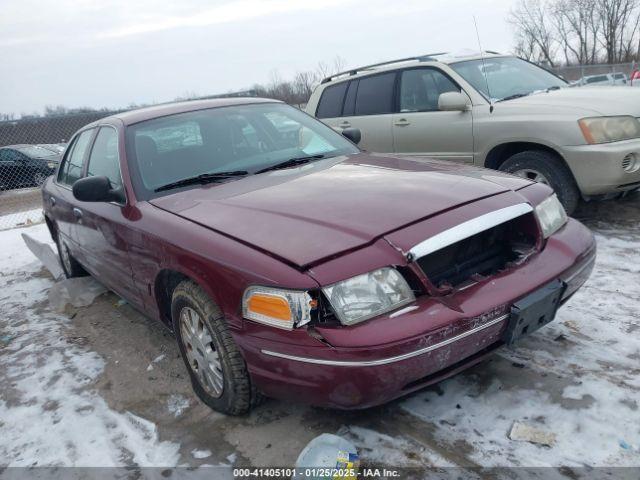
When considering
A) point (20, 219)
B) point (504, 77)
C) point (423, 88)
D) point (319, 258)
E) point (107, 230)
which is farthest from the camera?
point (20, 219)

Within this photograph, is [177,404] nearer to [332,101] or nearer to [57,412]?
[57,412]

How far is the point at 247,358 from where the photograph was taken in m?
2.38

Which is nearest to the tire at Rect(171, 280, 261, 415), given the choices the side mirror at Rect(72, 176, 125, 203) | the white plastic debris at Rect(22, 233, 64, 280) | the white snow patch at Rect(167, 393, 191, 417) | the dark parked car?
the white snow patch at Rect(167, 393, 191, 417)

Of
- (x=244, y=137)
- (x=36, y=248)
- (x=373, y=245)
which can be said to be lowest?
(x=36, y=248)

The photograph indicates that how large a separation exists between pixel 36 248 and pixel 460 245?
5480 millimetres

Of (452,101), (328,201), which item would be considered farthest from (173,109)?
(452,101)

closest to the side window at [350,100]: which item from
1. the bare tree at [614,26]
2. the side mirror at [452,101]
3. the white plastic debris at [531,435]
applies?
the side mirror at [452,101]

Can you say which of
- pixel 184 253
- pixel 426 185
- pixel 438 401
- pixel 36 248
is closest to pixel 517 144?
pixel 426 185

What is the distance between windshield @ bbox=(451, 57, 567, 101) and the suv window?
3.68 metres

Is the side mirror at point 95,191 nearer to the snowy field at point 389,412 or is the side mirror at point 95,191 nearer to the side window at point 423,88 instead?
the snowy field at point 389,412

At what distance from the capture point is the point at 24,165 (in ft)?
51.3

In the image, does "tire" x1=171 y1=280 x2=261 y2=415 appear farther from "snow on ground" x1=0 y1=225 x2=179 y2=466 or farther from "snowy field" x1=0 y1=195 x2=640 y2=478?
"snow on ground" x1=0 y1=225 x2=179 y2=466

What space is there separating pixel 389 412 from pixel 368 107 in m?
4.56

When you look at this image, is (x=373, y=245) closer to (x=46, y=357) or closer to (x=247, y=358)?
(x=247, y=358)
